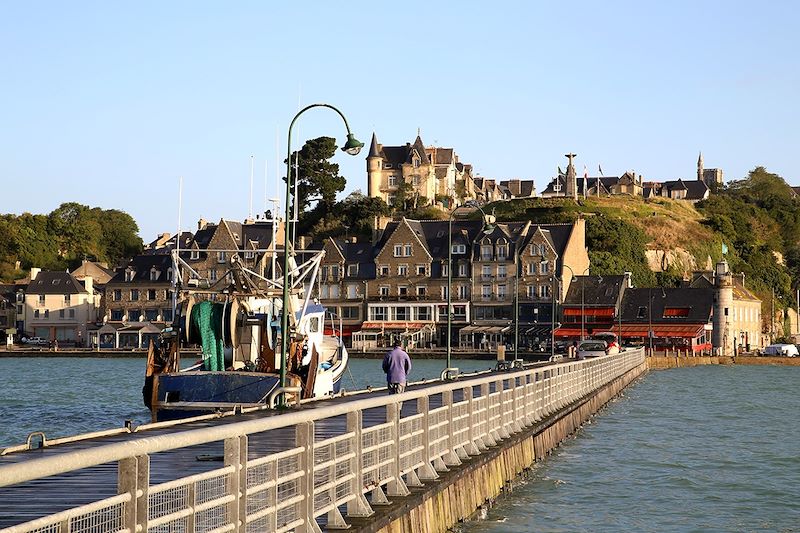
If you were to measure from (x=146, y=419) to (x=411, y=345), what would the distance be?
8648cm

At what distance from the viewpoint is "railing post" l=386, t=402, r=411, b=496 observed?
16125 mm

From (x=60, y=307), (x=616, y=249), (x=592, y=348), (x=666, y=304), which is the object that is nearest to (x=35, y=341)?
(x=60, y=307)

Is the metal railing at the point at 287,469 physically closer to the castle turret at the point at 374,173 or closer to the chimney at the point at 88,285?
the chimney at the point at 88,285

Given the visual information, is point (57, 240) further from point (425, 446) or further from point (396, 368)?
point (425, 446)

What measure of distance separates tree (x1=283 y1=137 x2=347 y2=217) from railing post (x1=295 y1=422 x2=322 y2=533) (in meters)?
163

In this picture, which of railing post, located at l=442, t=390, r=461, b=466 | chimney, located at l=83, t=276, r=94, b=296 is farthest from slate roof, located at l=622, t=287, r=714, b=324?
railing post, located at l=442, t=390, r=461, b=466

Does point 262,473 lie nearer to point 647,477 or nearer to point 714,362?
point 647,477

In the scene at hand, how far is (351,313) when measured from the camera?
142m

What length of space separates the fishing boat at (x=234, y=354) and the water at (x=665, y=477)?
771cm

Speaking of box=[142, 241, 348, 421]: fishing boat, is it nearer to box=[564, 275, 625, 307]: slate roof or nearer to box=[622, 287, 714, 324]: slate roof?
box=[564, 275, 625, 307]: slate roof

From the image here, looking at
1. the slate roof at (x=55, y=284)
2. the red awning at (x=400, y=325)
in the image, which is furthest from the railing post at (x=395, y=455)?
the slate roof at (x=55, y=284)

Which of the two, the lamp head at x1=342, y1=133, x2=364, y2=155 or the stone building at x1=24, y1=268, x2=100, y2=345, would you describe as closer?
the lamp head at x1=342, y1=133, x2=364, y2=155

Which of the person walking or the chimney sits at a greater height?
the chimney

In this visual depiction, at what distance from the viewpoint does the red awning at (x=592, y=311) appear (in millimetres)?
131625
